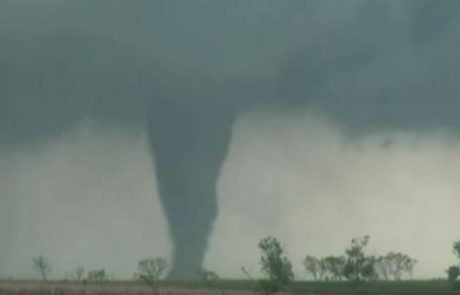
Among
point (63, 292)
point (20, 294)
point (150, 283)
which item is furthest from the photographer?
point (150, 283)

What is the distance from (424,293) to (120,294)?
72.7 meters

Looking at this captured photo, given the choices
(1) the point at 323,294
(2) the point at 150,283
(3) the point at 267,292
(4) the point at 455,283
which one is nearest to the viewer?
(3) the point at 267,292

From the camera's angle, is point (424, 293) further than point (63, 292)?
Yes

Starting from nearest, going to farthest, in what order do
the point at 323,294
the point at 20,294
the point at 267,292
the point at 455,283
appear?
the point at 20,294, the point at 267,292, the point at 323,294, the point at 455,283

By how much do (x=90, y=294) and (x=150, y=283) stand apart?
45.8m

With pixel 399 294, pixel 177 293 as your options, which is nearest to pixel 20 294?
pixel 177 293

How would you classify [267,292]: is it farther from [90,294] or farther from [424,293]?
[424,293]

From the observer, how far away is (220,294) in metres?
137

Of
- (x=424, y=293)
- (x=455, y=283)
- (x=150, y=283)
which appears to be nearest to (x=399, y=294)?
(x=424, y=293)

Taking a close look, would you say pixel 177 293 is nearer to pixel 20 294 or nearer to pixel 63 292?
pixel 63 292

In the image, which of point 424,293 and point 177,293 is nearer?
point 177,293

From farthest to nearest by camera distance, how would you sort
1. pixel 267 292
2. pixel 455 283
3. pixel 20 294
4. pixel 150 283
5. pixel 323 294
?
pixel 455 283 → pixel 150 283 → pixel 323 294 → pixel 267 292 → pixel 20 294

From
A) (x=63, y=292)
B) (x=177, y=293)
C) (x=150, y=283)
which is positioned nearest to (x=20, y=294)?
(x=63, y=292)

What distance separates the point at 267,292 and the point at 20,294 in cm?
4025
